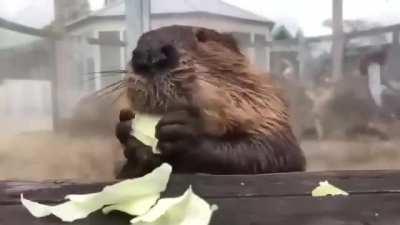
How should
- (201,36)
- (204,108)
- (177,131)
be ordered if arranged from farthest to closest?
(201,36) < (204,108) < (177,131)

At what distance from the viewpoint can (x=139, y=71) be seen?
50.9 inches

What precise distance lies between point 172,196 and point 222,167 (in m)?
0.44

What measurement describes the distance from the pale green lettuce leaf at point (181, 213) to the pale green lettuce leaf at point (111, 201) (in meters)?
0.01

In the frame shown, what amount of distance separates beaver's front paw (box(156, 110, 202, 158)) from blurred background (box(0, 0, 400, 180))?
869mm

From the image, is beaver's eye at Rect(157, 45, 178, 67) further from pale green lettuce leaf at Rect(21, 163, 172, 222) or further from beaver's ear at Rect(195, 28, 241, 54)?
pale green lettuce leaf at Rect(21, 163, 172, 222)

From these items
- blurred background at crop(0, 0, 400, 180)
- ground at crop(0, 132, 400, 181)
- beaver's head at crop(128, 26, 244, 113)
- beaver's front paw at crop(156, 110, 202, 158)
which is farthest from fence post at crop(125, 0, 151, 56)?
beaver's front paw at crop(156, 110, 202, 158)

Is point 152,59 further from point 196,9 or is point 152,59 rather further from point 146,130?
point 196,9

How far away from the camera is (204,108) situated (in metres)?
1.25

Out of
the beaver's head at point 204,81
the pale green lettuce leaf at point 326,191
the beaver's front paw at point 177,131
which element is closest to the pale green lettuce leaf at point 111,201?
the pale green lettuce leaf at point 326,191

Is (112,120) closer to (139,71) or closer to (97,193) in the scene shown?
(139,71)

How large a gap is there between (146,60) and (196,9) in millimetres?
888

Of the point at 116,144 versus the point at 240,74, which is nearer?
the point at 240,74

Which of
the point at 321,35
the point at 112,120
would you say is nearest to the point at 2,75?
the point at 112,120

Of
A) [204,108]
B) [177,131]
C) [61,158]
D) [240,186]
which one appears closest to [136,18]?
[61,158]
